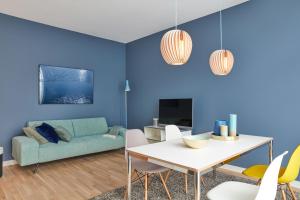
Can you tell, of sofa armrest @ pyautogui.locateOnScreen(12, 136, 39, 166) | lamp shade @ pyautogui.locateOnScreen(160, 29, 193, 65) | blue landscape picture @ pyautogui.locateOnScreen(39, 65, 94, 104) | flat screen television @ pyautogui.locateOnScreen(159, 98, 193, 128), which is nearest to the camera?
lamp shade @ pyautogui.locateOnScreen(160, 29, 193, 65)

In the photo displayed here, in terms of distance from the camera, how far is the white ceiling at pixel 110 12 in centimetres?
318

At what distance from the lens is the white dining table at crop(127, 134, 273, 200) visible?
1389 millimetres

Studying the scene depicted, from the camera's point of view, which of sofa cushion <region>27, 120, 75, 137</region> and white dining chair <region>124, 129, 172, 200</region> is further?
sofa cushion <region>27, 120, 75, 137</region>

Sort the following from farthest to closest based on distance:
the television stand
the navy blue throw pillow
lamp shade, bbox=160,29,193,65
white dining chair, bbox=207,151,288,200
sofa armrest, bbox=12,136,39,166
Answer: the television stand → the navy blue throw pillow → sofa armrest, bbox=12,136,39,166 → lamp shade, bbox=160,29,193,65 → white dining chair, bbox=207,151,288,200

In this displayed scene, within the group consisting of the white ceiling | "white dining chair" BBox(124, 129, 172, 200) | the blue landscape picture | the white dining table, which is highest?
the white ceiling

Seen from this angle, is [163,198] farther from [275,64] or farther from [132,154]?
[275,64]

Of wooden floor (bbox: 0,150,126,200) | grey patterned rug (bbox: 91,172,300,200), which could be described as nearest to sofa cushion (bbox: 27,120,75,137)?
wooden floor (bbox: 0,150,126,200)

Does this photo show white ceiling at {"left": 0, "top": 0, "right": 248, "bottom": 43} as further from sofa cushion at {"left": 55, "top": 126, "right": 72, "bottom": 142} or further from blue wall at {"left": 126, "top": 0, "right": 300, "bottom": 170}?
sofa cushion at {"left": 55, "top": 126, "right": 72, "bottom": 142}

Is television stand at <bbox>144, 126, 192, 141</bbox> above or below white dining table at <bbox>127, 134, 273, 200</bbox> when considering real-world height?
below

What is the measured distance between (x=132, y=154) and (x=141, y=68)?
3.40 m

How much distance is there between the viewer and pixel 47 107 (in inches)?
161

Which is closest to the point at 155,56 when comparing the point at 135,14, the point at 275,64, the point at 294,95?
the point at 135,14

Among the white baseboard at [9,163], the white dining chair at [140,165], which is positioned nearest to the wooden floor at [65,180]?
the white baseboard at [9,163]

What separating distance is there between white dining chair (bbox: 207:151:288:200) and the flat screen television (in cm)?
197
